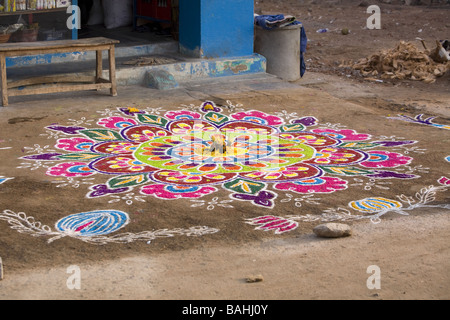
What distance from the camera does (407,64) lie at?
11.3 meters

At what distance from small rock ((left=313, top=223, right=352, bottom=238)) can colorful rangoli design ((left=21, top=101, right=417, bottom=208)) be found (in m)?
0.69

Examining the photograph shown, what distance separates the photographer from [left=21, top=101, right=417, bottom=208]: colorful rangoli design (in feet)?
18.0

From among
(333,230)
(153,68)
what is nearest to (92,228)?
(333,230)

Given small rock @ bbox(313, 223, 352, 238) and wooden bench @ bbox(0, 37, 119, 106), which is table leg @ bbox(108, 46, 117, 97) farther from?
small rock @ bbox(313, 223, 352, 238)

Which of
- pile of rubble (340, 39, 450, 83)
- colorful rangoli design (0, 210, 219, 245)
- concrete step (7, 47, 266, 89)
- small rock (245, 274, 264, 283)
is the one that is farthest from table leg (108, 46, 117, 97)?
pile of rubble (340, 39, 450, 83)

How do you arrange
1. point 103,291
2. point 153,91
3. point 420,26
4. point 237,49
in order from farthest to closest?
point 420,26, point 237,49, point 153,91, point 103,291

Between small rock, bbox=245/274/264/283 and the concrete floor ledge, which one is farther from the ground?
the concrete floor ledge

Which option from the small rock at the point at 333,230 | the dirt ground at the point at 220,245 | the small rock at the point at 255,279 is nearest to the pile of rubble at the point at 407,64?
the dirt ground at the point at 220,245

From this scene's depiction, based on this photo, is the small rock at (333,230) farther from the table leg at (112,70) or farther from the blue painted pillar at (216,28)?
the blue painted pillar at (216,28)

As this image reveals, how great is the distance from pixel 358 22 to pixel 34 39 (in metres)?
10.1

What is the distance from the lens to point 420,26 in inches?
623

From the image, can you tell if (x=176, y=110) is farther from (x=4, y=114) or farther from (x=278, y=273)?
(x=278, y=273)

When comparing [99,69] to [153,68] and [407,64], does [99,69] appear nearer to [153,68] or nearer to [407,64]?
[153,68]

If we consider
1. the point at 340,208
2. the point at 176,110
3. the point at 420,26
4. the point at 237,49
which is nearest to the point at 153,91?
the point at 176,110
